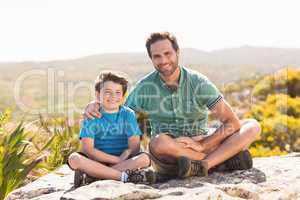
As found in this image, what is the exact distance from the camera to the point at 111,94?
5.21 metres

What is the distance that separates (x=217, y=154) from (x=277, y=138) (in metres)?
5.37

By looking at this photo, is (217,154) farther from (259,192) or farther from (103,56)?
(103,56)

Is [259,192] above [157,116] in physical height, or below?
below

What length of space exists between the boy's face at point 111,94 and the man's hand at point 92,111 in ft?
0.29

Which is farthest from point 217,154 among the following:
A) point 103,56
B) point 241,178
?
point 103,56

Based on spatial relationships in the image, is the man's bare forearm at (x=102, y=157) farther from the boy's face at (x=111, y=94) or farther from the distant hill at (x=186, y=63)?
the distant hill at (x=186, y=63)

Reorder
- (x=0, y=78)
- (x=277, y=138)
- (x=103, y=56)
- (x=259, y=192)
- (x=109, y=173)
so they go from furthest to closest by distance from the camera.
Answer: (x=103, y=56) < (x=0, y=78) < (x=277, y=138) < (x=109, y=173) < (x=259, y=192)

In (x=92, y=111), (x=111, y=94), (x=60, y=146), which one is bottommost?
(x=60, y=146)

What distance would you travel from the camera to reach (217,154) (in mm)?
5574

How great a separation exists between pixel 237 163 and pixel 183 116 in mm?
688

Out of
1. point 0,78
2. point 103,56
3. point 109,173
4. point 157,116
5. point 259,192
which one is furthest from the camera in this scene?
point 103,56

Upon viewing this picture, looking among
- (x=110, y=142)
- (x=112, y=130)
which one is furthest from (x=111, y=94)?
(x=110, y=142)

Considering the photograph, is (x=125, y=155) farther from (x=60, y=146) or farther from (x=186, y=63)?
(x=186, y=63)

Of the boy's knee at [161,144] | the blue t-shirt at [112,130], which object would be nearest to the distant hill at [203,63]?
the boy's knee at [161,144]
